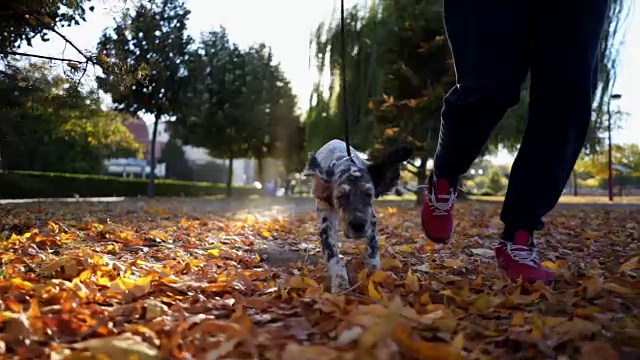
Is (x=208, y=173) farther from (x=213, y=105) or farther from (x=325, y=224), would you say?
(x=325, y=224)

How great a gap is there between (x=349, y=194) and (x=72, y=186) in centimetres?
2447

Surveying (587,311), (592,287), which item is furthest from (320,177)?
(587,311)

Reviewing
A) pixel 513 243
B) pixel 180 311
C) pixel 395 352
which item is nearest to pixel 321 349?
pixel 395 352

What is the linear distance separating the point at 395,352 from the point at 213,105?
2458 centimetres

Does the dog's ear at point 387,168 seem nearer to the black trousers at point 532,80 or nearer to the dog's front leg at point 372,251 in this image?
the dog's front leg at point 372,251

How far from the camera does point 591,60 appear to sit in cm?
254

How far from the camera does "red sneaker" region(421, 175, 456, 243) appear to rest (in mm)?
2973

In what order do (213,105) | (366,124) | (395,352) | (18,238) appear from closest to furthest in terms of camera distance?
(395,352), (18,238), (366,124), (213,105)

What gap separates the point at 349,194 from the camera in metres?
3.12

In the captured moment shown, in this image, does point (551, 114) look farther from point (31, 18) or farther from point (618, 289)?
point (31, 18)

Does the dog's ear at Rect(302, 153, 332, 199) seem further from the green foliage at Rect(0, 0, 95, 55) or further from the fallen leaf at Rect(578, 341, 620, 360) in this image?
the green foliage at Rect(0, 0, 95, 55)

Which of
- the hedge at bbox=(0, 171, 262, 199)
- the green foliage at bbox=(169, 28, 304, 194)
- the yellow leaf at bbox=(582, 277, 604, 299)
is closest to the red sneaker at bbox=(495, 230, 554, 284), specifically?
the yellow leaf at bbox=(582, 277, 604, 299)

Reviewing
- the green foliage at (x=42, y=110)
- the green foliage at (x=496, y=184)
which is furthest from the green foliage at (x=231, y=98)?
the green foliage at (x=496, y=184)

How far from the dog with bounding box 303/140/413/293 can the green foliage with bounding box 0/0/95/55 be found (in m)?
4.25
